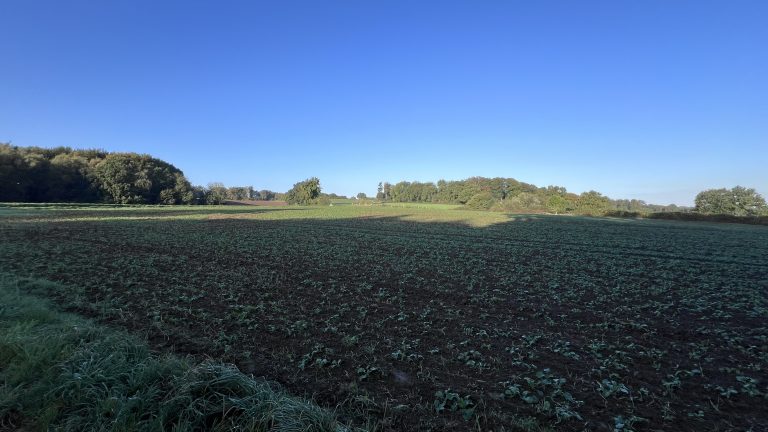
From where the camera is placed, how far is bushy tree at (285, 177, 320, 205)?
4247 inches

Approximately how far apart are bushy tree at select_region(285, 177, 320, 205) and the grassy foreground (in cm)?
10559

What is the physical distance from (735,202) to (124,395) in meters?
102

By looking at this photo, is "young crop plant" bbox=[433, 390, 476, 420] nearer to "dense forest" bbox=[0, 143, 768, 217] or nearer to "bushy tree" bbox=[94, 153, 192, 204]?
"dense forest" bbox=[0, 143, 768, 217]

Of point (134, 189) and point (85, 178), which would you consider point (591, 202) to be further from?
point (85, 178)

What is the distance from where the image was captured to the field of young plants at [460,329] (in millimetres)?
4496

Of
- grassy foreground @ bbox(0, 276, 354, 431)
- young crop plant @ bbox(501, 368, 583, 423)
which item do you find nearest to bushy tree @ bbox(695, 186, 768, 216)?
young crop plant @ bbox(501, 368, 583, 423)

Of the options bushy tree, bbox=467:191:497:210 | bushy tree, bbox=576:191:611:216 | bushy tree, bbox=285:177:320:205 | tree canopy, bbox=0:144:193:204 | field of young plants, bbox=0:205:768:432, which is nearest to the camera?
field of young plants, bbox=0:205:768:432

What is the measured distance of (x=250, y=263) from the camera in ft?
45.8

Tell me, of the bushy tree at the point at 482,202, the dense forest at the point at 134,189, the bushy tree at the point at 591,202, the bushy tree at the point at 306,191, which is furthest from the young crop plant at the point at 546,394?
the bushy tree at the point at 306,191

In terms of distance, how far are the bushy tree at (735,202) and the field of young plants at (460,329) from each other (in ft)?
259

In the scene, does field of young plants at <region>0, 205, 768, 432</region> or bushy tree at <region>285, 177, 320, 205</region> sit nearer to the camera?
field of young plants at <region>0, 205, 768, 432</region>

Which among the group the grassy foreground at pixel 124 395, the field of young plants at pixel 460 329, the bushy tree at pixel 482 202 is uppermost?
the bushy tree at pixel 482 202

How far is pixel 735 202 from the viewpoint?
7094 cm

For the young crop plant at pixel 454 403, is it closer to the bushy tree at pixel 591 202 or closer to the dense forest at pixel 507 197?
the dense forest at pixel 507 197
